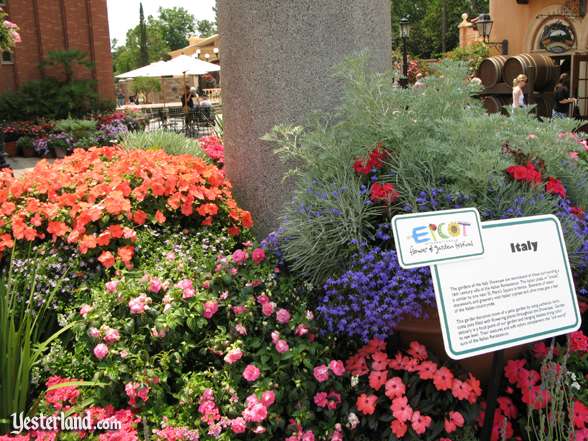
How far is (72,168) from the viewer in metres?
4.02

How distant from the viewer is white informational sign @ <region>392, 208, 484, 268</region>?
1.94 meters

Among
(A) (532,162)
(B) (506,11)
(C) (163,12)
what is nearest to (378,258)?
(A) (532,162)

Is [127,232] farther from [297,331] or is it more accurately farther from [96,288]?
[297,331]

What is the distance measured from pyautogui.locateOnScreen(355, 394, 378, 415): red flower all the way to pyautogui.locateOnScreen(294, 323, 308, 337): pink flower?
0.36 metres

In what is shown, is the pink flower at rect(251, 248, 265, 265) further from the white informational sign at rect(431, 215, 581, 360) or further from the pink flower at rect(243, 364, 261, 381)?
the white informational sign at rect(431, 215, 581, 360)

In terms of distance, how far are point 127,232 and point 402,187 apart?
1.38 metres

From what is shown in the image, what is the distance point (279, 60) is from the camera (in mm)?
3611

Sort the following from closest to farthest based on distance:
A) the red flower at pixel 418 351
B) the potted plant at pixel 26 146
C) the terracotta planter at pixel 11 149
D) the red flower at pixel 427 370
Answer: the red flower at pixel 427 370 < the red flower at pixel 418 351 < the potted plant at pixel 26 146 < the terracotta planter at pixel 11 149

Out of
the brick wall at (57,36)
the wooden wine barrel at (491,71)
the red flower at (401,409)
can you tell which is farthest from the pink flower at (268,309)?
the brick wall at (57,36)

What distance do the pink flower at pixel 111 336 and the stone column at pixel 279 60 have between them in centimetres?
164

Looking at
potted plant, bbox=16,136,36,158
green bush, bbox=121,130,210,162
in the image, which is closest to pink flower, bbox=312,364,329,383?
green bush, bbox=121,130,210,162

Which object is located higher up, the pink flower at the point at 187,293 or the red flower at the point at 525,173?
the red flower at the point at 525,173

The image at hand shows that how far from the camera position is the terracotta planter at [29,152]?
1503cm

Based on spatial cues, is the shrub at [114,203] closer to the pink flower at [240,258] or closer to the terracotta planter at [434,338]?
the pink flower at [240,258]
